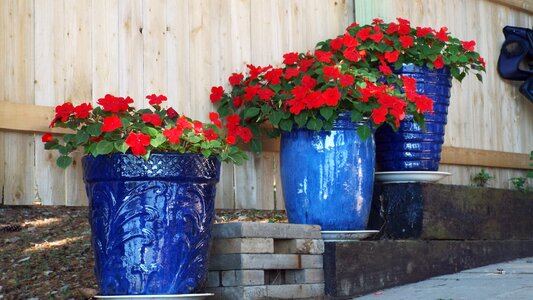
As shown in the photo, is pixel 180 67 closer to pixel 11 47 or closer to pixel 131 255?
pixel 11 47

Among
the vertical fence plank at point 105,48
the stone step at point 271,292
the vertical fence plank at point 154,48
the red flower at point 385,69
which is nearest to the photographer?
the stone step at point 271,292

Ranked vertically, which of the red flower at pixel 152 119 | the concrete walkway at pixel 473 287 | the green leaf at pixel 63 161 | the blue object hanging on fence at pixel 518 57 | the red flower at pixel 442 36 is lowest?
the concrete walkway at pixel 473 287

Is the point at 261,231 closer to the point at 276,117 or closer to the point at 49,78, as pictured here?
the point at 276,117

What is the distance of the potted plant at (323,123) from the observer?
4.15m

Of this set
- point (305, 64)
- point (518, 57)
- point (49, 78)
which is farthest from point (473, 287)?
point (518, 57)

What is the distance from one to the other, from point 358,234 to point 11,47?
70.9 inches

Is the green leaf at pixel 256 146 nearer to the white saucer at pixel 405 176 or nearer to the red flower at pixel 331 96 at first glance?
the red flower at pixel 331 96

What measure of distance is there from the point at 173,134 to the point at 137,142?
141mm

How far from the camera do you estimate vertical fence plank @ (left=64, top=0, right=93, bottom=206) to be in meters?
3.77

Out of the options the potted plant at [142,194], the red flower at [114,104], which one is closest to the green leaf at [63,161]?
the potted plant at [142,194]

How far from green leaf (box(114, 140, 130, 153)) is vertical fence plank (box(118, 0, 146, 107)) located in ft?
2.08

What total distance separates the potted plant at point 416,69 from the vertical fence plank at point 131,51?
1086mm

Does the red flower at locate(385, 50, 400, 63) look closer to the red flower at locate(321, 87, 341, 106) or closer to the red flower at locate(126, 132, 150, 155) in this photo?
the red flower at locate(321, 87, 341, 106)

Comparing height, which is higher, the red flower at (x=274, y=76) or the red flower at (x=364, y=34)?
the red flower at (x=364, y=34)
